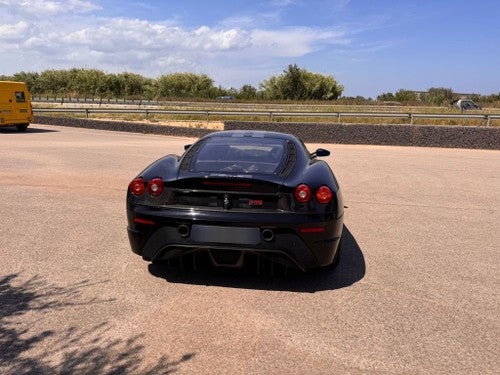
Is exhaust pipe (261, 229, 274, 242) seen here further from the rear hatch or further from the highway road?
the highway road

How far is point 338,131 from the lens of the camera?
18031 mm

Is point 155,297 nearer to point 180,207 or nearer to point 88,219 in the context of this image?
point 180,207

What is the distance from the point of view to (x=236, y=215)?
3678mm

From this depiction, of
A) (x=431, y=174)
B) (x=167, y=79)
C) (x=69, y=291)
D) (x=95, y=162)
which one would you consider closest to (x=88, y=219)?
(x=69, y=291)

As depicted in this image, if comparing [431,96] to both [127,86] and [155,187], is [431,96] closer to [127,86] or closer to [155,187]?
[127,86]

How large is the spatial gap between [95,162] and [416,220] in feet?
25.7

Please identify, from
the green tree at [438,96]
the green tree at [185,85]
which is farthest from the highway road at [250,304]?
the green tree at [185,85]

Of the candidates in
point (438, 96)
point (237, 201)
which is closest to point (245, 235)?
point (237, 201)

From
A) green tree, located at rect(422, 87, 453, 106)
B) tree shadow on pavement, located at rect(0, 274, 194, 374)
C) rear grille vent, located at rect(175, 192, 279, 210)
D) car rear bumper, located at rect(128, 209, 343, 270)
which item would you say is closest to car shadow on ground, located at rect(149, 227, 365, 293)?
car rear bumper, located at rect(128, 209, 343, 270)

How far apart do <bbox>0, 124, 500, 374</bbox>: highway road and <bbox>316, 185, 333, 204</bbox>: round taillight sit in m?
0.76

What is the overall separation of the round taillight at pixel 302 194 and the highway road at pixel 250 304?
78 cm

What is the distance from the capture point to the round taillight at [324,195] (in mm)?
3834

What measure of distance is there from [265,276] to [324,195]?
940mm

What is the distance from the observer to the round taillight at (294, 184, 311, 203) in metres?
3.75
